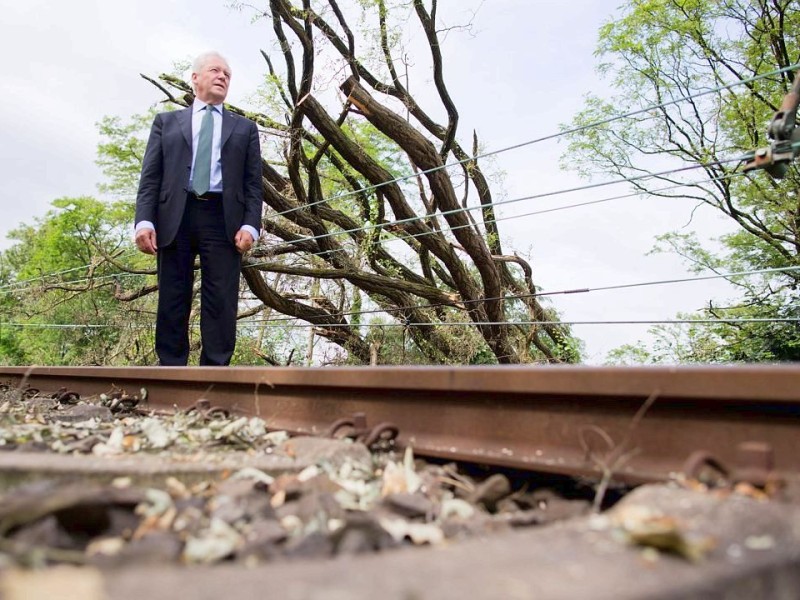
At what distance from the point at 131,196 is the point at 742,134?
19377mm

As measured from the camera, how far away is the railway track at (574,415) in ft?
4.46

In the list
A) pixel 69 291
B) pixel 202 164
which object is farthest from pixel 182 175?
pixel 69 291

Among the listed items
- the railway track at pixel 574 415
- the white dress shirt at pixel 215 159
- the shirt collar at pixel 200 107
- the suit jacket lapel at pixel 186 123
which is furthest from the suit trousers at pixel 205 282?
the railway track at pixel 574 415

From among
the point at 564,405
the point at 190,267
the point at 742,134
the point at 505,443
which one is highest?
the point at 742,134

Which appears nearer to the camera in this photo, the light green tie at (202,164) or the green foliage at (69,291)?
the light green tie at (202,164)

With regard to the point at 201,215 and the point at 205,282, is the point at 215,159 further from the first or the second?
the point at 205,282

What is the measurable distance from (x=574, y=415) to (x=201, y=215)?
329 centimetres

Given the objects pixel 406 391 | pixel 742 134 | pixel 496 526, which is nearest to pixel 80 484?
pixel 496 526

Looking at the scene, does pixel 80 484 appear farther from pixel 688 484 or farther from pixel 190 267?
pixel 190 267

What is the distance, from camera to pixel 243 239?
4281 millimetres

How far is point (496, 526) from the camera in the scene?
4.28 feet

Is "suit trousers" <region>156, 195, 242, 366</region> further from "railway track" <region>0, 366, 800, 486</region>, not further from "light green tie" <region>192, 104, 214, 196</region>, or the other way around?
"railway track" <region>0, 366, 800, 486</region>

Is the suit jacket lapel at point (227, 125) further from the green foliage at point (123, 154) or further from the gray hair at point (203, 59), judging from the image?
the green foliage at point (123, 154)

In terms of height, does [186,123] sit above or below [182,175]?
above
